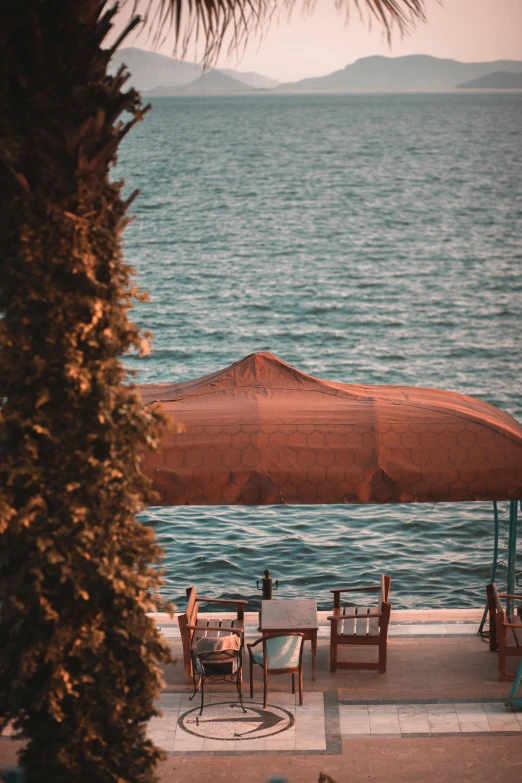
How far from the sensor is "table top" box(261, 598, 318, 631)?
474 inches

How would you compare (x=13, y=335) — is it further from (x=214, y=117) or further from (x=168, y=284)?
(x=214, y=117)

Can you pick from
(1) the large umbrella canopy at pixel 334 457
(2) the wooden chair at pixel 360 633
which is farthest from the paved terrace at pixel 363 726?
(1) the large umbrella canopy at pixel 334 457

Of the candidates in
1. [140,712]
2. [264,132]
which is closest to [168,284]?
[140,712]

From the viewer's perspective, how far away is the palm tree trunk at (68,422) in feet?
22.3

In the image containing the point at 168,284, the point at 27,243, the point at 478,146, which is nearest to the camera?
the point at 27,243

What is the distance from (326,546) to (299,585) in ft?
8.26

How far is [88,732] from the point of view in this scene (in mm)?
7254

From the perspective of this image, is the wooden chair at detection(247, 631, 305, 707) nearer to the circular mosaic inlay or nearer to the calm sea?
the circular mosaic inlay

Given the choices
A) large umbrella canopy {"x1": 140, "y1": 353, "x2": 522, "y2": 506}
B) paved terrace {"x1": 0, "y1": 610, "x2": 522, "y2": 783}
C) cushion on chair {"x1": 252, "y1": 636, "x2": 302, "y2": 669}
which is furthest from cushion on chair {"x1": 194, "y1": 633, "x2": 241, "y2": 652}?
large umbrella canopy {"x1": 140, "y1": 353, "x2": 522, "y2": 506}

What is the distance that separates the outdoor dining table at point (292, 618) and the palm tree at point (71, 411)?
4584 millimetres

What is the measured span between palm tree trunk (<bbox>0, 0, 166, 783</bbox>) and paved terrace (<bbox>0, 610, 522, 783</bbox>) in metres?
3.15

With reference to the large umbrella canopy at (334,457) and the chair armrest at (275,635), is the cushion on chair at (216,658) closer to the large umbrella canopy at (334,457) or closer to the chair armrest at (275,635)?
the chair armrest at (275,635)

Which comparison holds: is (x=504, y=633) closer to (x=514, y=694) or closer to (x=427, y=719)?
(x=514, y=694)

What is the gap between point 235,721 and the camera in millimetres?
11242
